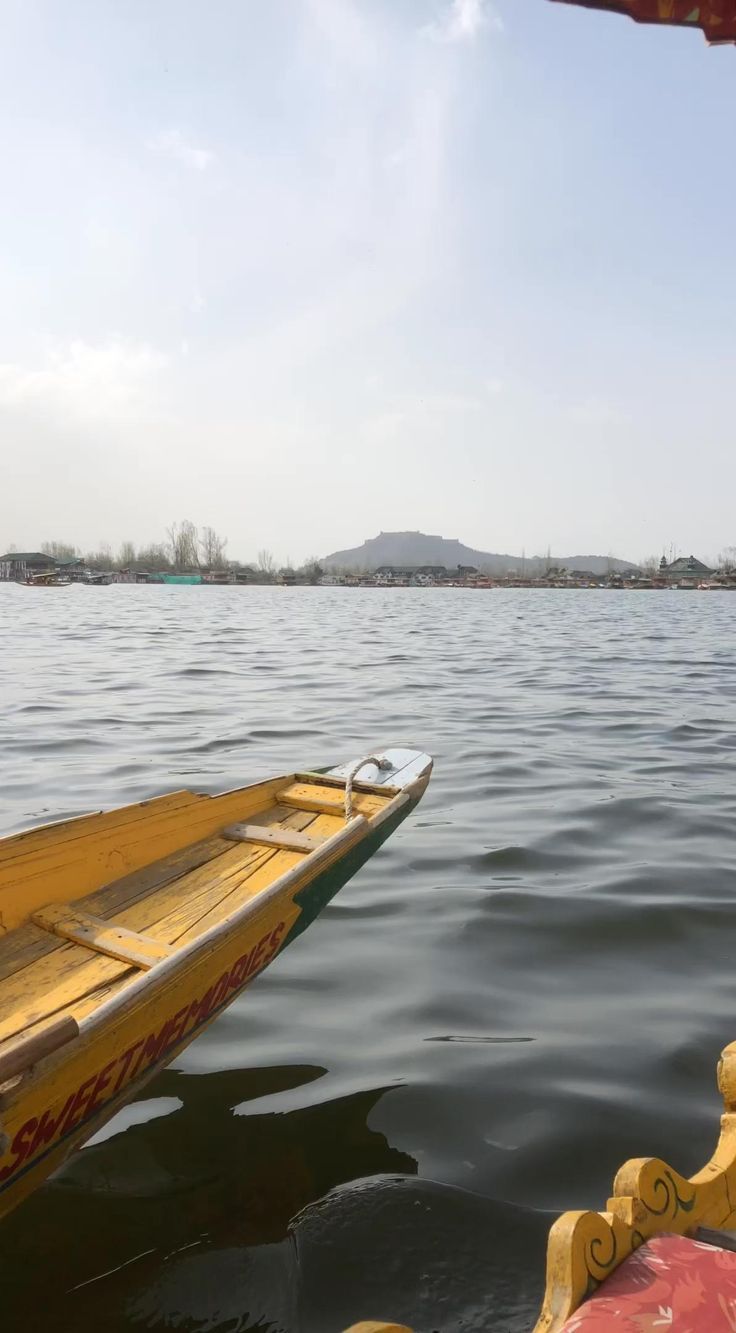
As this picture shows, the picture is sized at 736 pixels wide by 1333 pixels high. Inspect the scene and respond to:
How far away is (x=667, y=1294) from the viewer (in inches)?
62.2

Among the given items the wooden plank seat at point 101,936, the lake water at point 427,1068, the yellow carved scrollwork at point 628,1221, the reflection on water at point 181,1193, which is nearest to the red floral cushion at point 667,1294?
the yellow carved scrollwork at point 628,1221

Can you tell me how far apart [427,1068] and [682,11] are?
437 centimetres

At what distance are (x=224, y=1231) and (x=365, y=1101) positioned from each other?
0.82 m

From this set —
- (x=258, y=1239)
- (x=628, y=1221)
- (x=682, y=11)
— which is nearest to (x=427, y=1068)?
(x=258, y=1239)

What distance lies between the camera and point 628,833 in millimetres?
6520

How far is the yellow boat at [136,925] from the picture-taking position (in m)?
2.24

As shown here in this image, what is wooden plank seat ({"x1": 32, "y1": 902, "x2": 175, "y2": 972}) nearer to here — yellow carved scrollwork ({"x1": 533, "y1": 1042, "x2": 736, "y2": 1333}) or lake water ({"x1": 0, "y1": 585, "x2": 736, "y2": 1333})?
lake water ({"x1": 0, "y1": 585, "x2": 736, "y2": 1333})

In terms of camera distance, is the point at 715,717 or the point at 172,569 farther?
the point at 172,569

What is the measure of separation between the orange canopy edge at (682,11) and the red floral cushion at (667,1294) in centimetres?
406

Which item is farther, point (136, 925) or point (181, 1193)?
point (136, 925)

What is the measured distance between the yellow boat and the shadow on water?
368mm

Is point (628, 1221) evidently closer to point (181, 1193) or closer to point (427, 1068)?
point (181, 1193)

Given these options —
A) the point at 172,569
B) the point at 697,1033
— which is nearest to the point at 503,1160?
the point at 697,1033

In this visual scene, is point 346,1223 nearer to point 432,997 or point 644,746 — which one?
point 432,997
